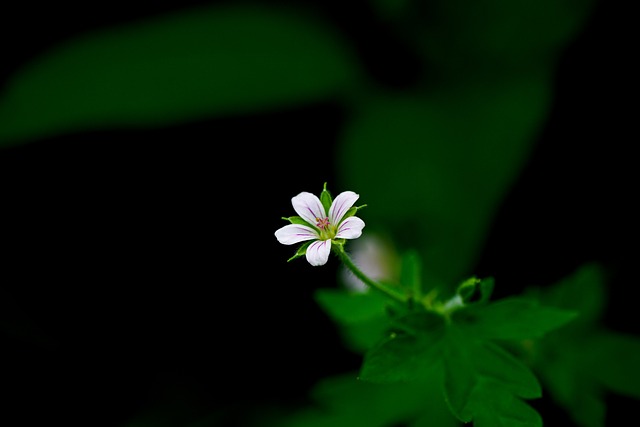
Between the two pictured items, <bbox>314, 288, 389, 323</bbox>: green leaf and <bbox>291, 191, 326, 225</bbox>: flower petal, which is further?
<bbox>314, 288, 389, 323</bbox>: green leaf

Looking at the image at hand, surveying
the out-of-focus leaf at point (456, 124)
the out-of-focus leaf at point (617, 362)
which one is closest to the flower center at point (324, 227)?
the out-of-focus leaf at point (617, 362)

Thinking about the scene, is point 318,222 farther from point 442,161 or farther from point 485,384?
point 442,161

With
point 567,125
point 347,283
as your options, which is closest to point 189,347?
point 347,283

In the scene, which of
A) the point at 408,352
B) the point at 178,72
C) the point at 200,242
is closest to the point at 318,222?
the point at 408,352

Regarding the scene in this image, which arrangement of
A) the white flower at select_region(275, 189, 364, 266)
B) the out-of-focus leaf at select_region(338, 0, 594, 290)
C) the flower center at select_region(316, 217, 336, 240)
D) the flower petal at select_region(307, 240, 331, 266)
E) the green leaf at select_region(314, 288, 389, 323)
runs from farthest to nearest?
1. the out-of-focus leaf at select_region(338, 0, 594, 290)
2. the green leaf at select_region(314, 288, 389, 323)
3. the flower center at select_region(316, 217, 336, 240)
4. the white flower at select_region(275, 189, 364, 266)
5. the flower petal at select_region(307, 240, 331, 266)

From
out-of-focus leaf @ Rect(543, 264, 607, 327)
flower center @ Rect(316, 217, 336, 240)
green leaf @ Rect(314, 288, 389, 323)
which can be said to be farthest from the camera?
out-of-focus leaf @ Rect(543, 264, 607, 327)

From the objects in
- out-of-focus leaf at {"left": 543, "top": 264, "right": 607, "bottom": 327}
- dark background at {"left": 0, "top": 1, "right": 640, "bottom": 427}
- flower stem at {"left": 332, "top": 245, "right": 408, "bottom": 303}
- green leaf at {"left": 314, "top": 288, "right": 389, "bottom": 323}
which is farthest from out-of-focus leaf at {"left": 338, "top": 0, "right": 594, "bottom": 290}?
flower stem at {"left": 332, "top": 245, "right": 408, "bottom": 303}

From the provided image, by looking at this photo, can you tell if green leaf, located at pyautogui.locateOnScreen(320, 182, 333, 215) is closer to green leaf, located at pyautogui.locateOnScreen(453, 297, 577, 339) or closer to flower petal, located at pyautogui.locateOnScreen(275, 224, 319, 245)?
flower petal, located at pyautogui.locateOnScreen(275, 224, 319, 245)
